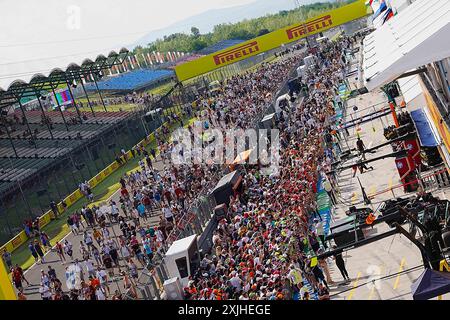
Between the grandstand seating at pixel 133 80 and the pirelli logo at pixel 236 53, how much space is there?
37.6 ft

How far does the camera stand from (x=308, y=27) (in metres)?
81.4

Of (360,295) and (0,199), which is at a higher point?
(0,199)

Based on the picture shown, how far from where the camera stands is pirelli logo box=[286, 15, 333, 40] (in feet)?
267

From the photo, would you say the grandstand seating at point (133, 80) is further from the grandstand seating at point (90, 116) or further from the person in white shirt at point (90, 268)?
the person in white shirt at point (90, 268)

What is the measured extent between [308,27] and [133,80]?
23.2 m

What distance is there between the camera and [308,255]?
79.5 ft

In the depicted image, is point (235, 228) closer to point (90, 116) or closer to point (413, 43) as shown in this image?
point (413, 43)

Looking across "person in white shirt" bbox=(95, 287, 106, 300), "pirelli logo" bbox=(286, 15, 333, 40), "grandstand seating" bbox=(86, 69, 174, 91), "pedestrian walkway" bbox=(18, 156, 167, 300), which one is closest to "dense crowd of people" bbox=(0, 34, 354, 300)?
"person in white shirt" bbox=(95, 287, 106, 300)

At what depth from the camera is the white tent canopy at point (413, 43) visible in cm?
923

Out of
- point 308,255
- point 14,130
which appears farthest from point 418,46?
point 14,130

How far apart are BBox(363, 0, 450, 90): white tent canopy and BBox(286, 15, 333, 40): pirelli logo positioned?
2636 inches

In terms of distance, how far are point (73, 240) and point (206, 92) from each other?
1518 inches
